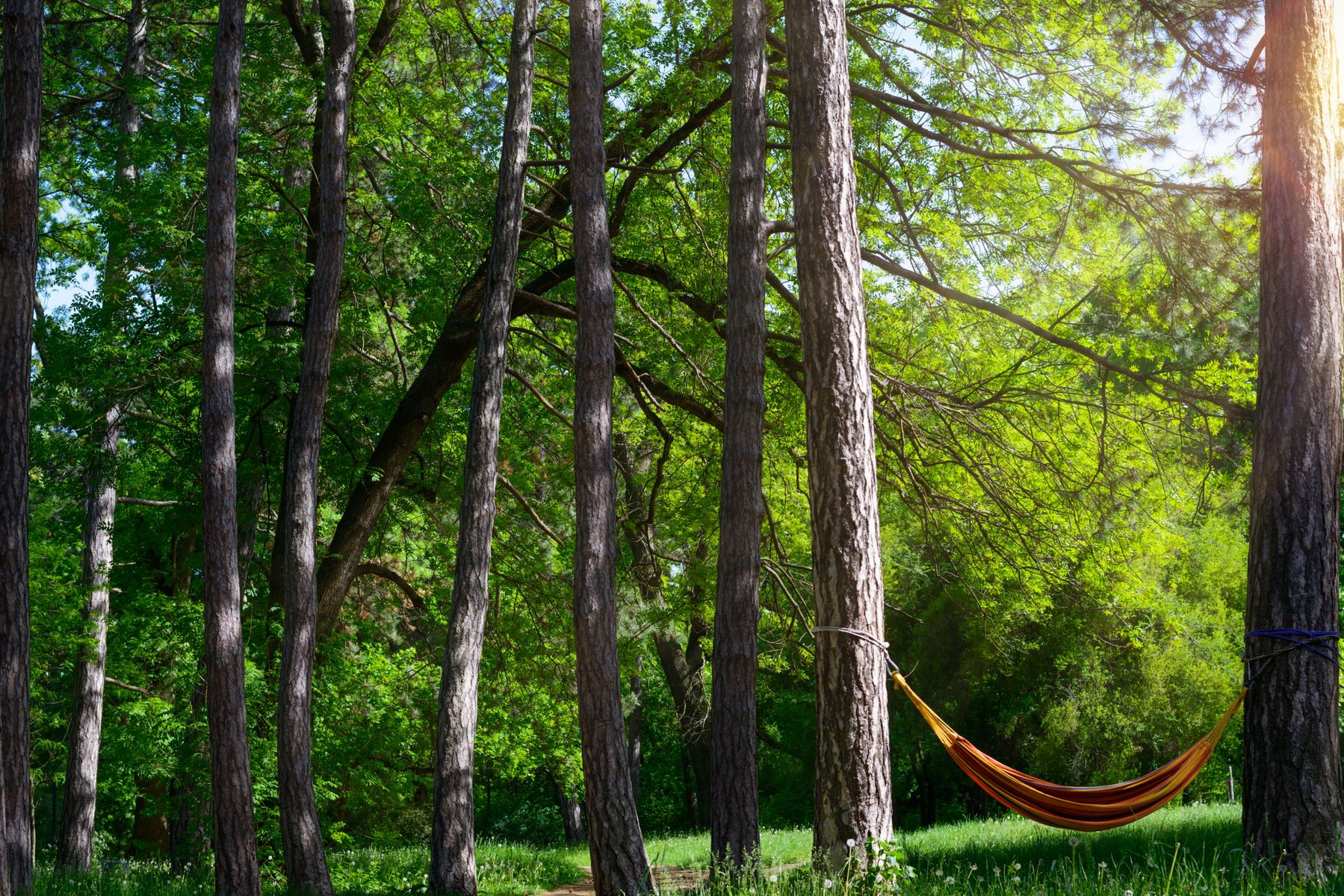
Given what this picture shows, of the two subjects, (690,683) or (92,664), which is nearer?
(92,664)

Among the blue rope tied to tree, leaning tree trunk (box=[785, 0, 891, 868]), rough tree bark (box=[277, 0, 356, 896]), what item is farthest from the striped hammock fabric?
rough tree bark (box=[277, 0, 356, 896])

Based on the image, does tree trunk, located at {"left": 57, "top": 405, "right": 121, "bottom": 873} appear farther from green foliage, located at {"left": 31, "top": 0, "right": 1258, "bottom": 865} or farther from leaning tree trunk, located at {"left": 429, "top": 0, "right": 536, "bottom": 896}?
leaning tree trunk, located at {"left": 429, "top": 0, "right": 536, "bottom": 896}

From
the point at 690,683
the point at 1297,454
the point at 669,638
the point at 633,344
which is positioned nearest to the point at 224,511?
the point at 633,344

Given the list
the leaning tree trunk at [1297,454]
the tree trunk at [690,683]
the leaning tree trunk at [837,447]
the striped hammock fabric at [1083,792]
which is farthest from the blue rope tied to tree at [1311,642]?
the tree trunk at [690,683]

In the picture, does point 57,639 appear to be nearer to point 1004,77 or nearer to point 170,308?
point 170,308

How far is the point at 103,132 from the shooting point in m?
14.2

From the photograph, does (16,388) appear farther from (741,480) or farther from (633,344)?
(633,344)

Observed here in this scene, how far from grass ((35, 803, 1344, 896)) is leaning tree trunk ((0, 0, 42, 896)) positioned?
3.74ft

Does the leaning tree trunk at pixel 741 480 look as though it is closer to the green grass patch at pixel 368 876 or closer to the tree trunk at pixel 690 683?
the green grass patch at pixel 368 876

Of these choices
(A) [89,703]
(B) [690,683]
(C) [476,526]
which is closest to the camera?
(C) [476,526]

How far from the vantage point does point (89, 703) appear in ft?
45.7

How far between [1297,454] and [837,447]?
8.59 ft

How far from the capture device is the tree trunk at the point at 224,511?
317 inches

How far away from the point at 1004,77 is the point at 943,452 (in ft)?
12.2
